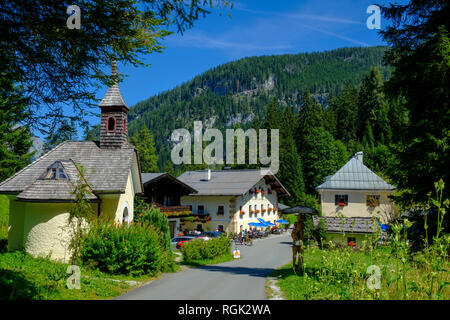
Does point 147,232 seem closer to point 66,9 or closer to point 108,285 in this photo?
point 108,285

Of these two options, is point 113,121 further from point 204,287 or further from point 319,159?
point 319,159

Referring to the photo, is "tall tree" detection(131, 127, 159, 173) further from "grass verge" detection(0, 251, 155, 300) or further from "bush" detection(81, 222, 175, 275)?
"grass verge" detection(0, 251, 155, 300)

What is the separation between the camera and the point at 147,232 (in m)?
15.5

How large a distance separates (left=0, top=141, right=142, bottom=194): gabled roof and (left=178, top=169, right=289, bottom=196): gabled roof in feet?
72.8

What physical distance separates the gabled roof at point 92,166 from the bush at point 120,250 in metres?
2.94

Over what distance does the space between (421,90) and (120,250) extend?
1252 centimetres

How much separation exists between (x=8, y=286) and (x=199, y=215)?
31.7 metres

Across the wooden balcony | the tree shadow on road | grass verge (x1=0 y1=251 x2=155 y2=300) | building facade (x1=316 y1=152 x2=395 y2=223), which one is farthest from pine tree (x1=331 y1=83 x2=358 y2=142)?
grass verge (x1=0 y1=251 x2=155 y2=300)

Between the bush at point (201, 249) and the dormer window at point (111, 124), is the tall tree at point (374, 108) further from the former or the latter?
the dormer window at point (111, 124)

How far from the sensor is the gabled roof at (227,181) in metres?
41.8

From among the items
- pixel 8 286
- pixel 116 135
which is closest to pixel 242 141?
pixel 116 135

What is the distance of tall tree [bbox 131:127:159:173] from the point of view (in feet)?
238

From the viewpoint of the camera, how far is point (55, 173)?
54.4 ft

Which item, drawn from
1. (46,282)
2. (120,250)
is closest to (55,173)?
(120,250)
